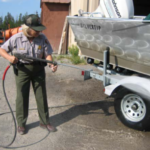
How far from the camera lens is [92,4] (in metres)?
9.06

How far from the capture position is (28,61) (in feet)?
11.3

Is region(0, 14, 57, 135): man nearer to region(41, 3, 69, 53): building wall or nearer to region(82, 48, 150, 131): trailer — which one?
region(82, 48, 150, 131): trailer

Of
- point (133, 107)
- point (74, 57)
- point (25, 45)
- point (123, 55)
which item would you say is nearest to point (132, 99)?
point (133, 107)

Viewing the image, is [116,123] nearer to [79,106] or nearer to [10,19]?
[79,106]

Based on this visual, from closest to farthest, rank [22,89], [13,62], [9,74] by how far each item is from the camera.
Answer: [13,62] → [22,89] → [9,74]

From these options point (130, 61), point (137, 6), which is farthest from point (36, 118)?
point (137, 6)

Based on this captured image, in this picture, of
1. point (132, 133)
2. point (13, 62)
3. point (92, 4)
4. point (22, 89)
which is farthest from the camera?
point (92, 4)

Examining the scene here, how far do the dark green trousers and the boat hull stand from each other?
1.51 metres

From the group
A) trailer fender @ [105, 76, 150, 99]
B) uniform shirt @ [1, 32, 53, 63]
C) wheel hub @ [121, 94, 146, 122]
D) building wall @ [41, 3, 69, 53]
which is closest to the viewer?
uniform shirt @ [1, 32, 53, 63]

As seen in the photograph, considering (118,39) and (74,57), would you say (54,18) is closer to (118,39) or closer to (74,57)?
(74,57)

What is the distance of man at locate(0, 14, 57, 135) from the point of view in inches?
131

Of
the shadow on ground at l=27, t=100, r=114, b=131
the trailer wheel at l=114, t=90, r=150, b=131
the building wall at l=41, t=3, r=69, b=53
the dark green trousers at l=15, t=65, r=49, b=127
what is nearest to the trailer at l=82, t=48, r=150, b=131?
the trailer wheel at l=114, t=90, r=150, b=131

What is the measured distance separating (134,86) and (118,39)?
93cm

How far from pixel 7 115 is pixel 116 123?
2.10 meters
